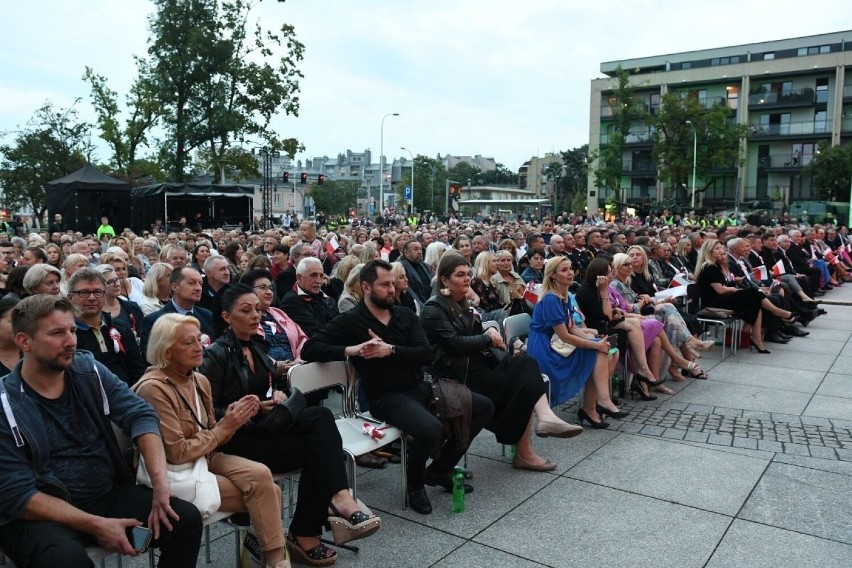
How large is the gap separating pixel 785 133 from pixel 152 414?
60.9 m

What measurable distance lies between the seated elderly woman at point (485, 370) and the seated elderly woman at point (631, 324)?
66.1 inches

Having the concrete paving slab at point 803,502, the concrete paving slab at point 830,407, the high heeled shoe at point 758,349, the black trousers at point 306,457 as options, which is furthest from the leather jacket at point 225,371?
Result: the high heeled shoe at point 758,349

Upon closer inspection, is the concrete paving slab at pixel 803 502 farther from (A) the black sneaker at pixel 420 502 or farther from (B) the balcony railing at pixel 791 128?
(B) the balcony railing at pixel 791 128

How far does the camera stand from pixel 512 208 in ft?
265

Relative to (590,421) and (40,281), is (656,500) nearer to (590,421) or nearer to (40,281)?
(590,421)

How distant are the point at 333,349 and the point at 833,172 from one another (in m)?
51.7

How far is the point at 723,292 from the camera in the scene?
882 cm

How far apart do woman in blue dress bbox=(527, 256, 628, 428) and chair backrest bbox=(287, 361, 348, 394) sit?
2057 mm

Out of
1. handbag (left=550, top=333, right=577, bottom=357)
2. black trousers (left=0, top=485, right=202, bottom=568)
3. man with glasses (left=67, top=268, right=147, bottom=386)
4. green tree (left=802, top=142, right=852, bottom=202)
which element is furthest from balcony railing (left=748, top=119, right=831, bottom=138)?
black trousers (left=0, top=485, right=202, bottom=568)

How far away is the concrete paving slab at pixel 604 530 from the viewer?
367 centimetres

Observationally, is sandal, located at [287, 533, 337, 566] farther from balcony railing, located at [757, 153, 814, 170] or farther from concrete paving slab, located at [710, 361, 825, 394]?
balcony railing, located at [757, 153, 814, 170]

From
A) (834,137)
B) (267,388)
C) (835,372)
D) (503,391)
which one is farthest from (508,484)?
(834,137)

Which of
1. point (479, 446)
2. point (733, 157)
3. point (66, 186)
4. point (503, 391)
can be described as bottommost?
point (479, 446)

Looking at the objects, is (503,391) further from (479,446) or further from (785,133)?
(785,133)
